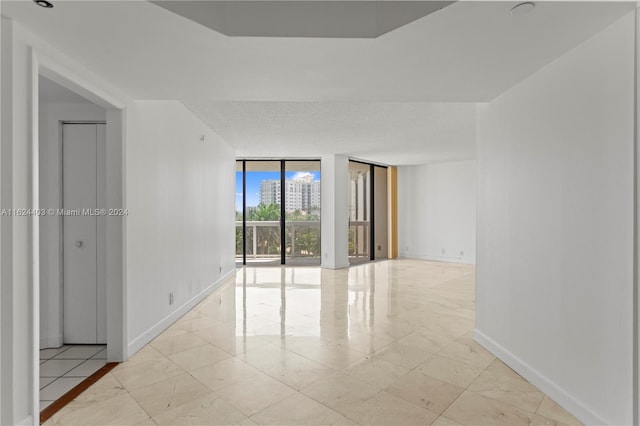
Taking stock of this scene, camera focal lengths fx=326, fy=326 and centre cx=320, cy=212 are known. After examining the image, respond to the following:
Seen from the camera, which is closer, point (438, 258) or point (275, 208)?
point (275, 208)

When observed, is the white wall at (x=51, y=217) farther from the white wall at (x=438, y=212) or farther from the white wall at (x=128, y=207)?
the white wall at (x=438, y=212)

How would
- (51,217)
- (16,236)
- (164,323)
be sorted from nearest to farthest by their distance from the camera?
1. (16,236)
2. (51,217)
3. (164,323)

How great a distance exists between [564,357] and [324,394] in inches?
A: 62.8

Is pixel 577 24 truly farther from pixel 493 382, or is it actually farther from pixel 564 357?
pixel 493 382

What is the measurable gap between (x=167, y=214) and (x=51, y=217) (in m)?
1.01

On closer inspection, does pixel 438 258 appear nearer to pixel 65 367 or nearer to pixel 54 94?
pixel 65 367

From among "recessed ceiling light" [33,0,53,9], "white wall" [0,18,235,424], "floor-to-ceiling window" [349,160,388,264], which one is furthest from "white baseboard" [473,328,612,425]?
"floor-to-ceiling window" [349,160,388,264]

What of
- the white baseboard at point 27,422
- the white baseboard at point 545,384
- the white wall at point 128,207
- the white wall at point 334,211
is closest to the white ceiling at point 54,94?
the white wall at point 128,207

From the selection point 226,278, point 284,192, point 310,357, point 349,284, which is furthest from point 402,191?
Result: point 310,357

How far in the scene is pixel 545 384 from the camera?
89.2 inches

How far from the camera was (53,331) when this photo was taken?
3094 millimetres

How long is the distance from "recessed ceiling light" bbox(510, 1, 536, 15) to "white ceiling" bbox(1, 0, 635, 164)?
4 centimetres

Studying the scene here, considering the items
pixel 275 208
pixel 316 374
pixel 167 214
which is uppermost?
pixel 275 208

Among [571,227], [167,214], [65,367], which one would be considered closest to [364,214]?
[167,214]
